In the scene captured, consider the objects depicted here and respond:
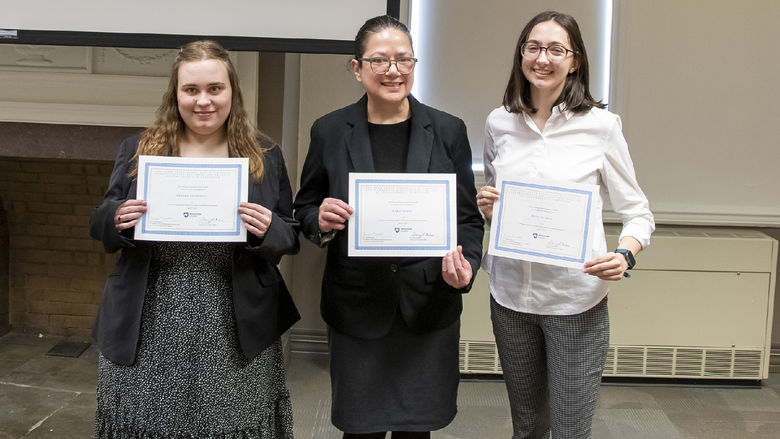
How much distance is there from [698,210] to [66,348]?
3309mm

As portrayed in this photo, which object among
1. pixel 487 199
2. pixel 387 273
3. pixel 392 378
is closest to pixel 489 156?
pixel 487 199

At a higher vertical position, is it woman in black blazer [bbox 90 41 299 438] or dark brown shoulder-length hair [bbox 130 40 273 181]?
dark brown shoulder-length hair [bbox 130 40 273 181]

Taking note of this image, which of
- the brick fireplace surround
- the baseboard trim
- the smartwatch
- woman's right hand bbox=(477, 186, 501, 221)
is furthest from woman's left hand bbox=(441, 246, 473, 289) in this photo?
the brick fireplace surround

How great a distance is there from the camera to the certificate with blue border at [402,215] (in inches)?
61.4

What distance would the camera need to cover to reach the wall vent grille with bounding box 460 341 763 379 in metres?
3.23

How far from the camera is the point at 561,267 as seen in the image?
5.38ft

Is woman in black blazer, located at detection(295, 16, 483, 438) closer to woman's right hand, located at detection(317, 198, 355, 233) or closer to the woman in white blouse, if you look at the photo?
woman's right hand, located at detection(317, 198, 355, 233)

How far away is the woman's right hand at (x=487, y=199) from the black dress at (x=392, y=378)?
9.3 inches

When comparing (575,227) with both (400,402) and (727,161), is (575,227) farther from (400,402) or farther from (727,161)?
(727,161)

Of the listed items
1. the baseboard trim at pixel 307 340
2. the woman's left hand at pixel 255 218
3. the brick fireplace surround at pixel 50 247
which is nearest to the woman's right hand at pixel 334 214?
the woman's left hand at pixel 255 218

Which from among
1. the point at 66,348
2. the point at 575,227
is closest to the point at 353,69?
the point at 575,227

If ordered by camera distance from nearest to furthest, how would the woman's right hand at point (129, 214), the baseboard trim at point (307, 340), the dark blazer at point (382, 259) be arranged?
the woman's right hand at point (129, 214)
the dark blazer at point (382, 259)
the baseboard trim at point (307, 340)

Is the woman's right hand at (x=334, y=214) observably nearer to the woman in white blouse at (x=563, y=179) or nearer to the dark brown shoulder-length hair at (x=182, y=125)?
the dark brown shoulder-length hair at (x=182, y=125)

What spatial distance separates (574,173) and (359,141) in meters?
0.51
